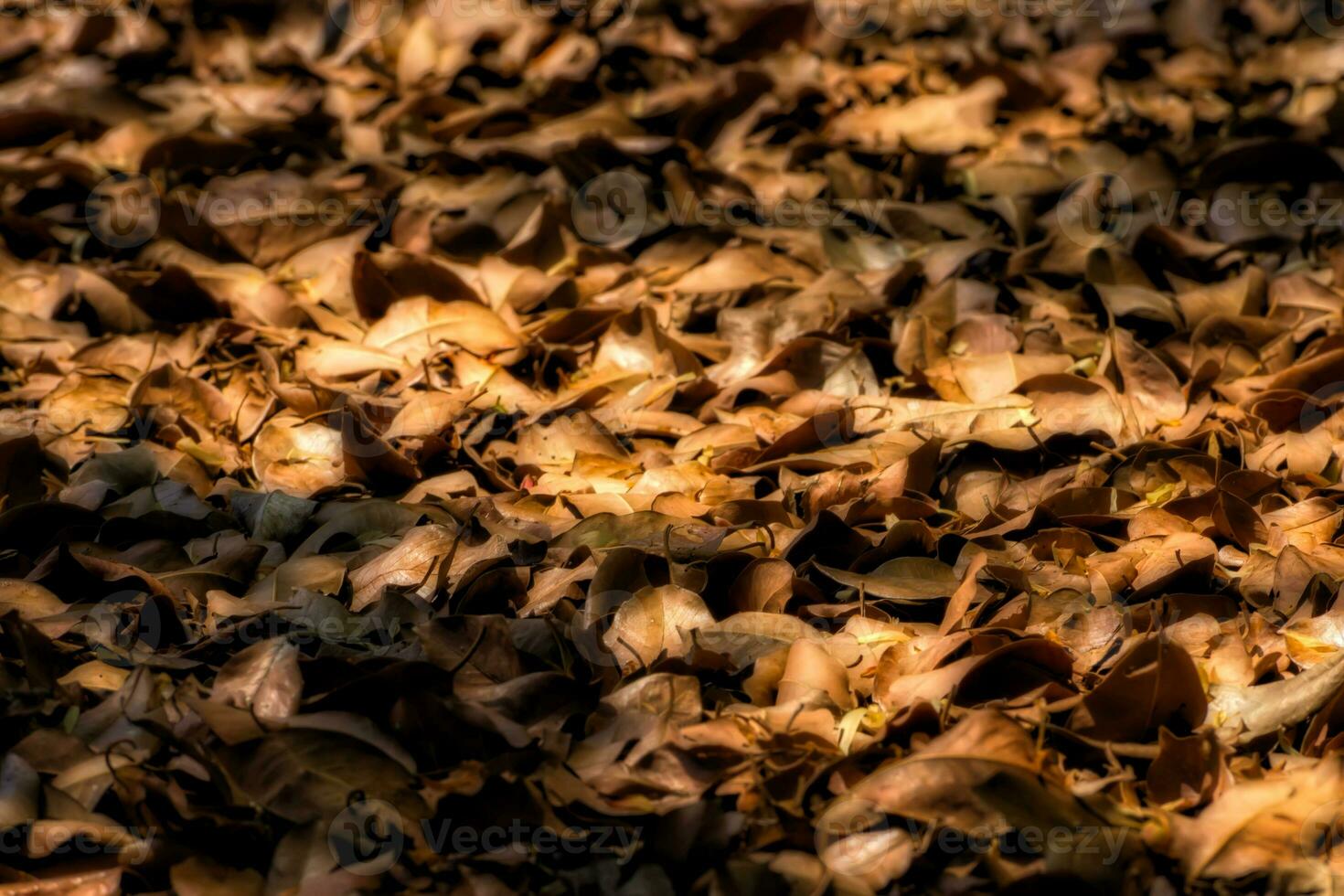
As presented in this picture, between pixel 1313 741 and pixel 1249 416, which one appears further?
pixel 1249 416

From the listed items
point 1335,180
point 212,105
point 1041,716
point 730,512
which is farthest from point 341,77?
point 1041,716

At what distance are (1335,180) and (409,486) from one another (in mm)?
1456

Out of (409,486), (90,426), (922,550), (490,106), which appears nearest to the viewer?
(922,550)

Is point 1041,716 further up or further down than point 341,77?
further down

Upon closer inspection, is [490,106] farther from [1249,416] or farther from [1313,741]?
[1313,741]

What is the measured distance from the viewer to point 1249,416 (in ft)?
5.16

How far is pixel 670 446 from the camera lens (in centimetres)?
161

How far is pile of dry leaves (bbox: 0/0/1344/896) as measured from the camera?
1.05 metres

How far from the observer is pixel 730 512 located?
1.42m

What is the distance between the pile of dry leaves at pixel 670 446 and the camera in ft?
3.44

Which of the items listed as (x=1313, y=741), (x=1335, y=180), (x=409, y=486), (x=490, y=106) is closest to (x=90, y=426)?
(x=409, y=486)

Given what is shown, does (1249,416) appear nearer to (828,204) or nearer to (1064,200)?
(1064,200)

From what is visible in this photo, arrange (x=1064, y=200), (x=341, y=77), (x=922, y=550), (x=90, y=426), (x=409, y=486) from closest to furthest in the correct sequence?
(x=922, y=550), (x=409, y=486), (x=90, y=426), (x=1064, y=200), (x=341, y=77)

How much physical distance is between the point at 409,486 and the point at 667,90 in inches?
42.8
